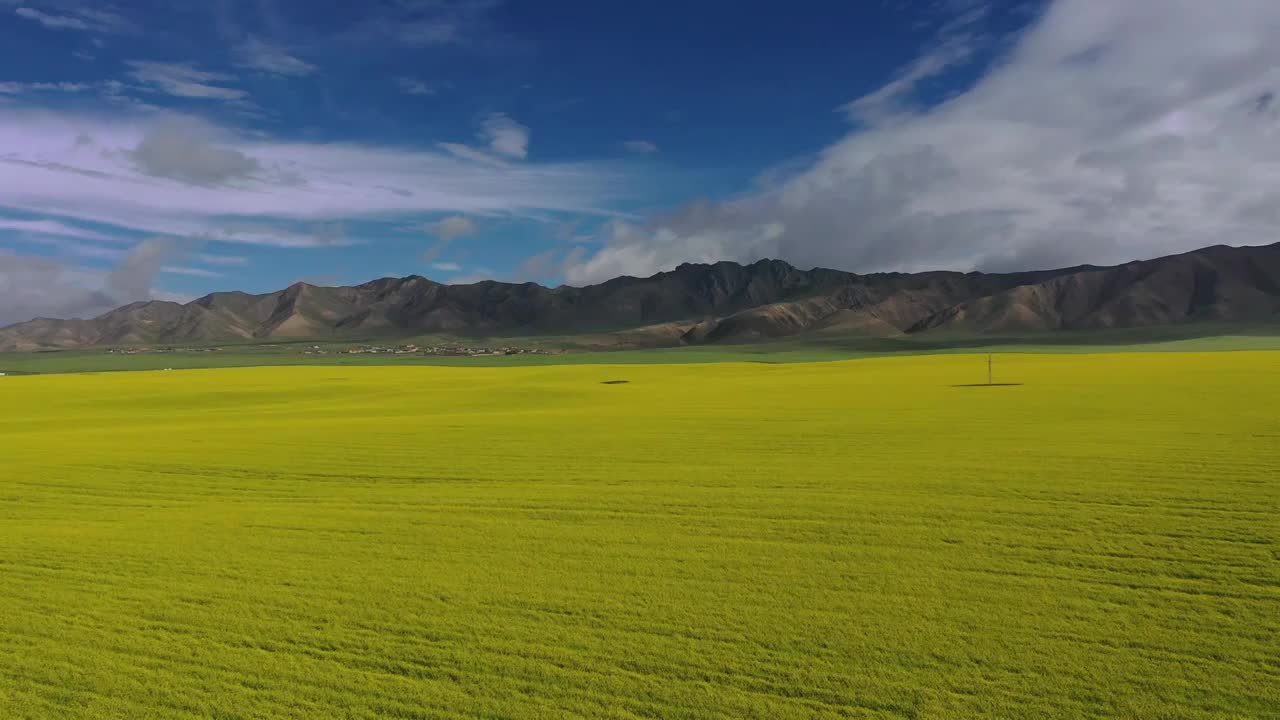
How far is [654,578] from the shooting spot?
1309 cm

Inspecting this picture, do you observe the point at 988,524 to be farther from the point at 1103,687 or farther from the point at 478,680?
the point at 478,680

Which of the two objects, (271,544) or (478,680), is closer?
(478,680)

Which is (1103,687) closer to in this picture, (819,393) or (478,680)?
(478,680)

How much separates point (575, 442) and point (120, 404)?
145ft

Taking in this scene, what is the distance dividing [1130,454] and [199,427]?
124ft

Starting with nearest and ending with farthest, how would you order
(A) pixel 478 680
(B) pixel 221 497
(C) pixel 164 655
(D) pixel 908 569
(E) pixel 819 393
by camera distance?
(A) pixel 478 680 → (C) pixel 164 655 → (D) pixel 908 569 → (B) pixel 221 497 → (E) pixel 819 393

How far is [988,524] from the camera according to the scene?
1595cm

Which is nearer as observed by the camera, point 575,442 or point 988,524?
point 988,524

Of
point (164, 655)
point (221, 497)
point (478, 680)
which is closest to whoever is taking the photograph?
point (478, 680)

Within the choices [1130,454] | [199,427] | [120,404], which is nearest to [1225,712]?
[1130,454]

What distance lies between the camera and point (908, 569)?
43.6 ft

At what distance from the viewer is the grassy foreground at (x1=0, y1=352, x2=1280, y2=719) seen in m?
9.45

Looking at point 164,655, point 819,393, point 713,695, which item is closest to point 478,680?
point 713,695

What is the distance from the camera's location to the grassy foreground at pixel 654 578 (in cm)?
945
